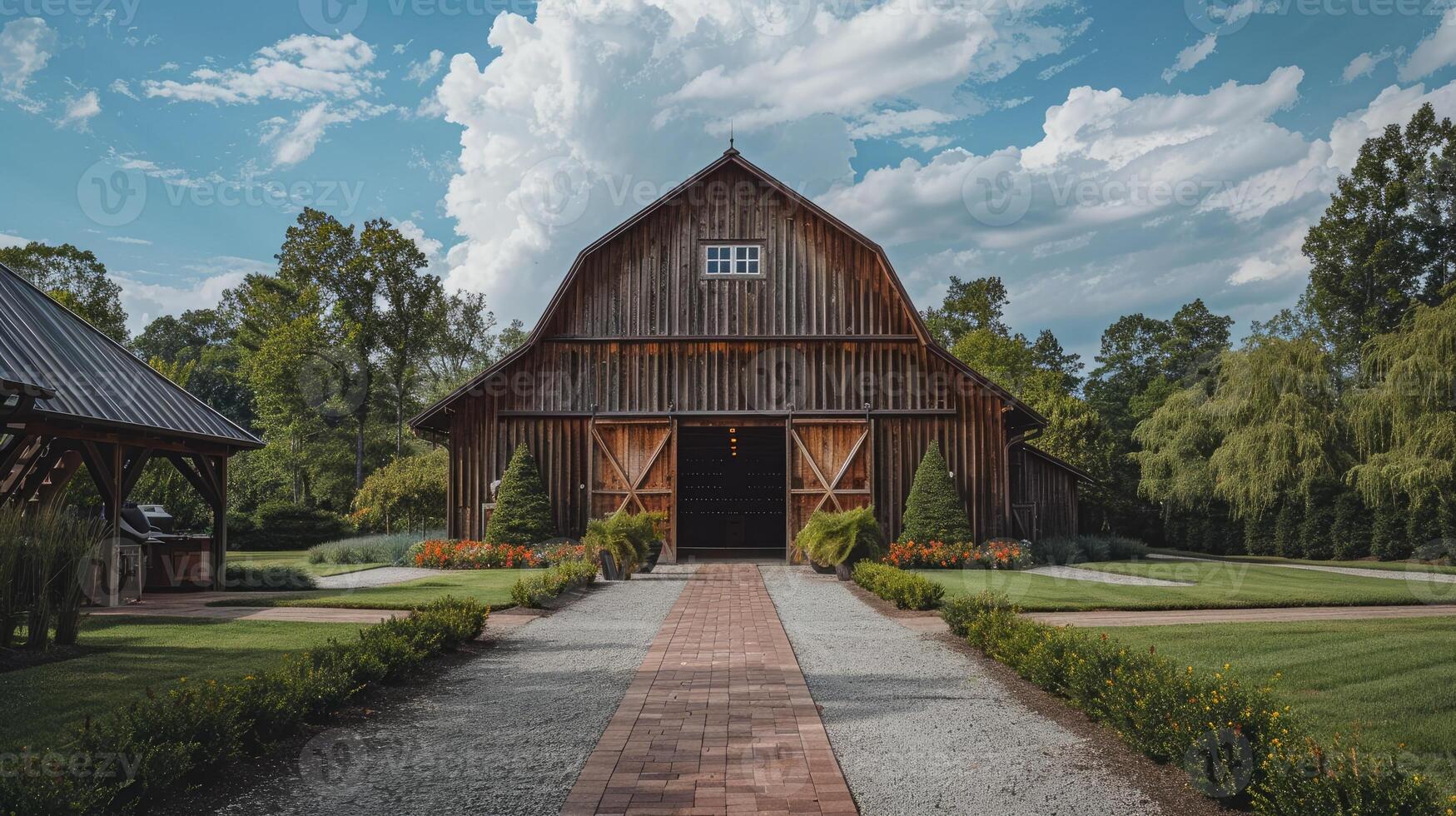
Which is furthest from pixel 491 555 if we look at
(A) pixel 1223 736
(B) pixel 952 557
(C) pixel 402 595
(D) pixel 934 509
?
(A) pixel 1223 736

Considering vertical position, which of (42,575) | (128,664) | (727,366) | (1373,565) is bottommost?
(1373,565)

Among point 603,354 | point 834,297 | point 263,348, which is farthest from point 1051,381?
point 263,348

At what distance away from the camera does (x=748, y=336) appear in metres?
19.8

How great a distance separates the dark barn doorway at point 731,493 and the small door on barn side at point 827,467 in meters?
6.53

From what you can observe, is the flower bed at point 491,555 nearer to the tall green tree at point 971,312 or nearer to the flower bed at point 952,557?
the flower bed at point 952,557

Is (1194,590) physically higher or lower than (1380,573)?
higher

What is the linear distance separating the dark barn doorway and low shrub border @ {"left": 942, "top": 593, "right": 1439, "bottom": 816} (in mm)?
20095

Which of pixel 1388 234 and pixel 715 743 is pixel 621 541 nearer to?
pixel 715 743

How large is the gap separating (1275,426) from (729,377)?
1546 centimetres

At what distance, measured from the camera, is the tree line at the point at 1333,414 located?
21.6m

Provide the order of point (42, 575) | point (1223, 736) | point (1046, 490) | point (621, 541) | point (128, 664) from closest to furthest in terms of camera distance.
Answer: point (1223, 736), point (128, 664), point (42, 575), point (621, 541), point (1046, 490)

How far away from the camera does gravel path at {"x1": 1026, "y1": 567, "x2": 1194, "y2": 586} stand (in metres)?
14.9

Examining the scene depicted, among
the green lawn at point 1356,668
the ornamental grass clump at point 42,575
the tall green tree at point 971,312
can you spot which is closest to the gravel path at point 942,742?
the green lawn at point 1356,668

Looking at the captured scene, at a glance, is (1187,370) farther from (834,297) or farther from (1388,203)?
(834,297)
